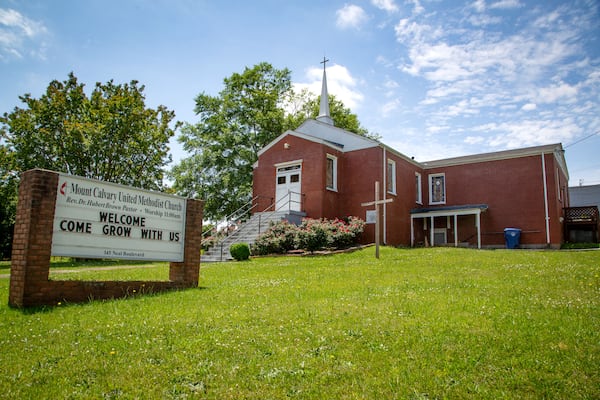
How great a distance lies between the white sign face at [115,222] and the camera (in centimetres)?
707

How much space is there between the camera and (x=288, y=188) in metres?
22.5

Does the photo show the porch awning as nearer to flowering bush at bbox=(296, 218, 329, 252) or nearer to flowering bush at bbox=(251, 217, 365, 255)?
flowering bush at bbox=(251, 217, 365, 255)

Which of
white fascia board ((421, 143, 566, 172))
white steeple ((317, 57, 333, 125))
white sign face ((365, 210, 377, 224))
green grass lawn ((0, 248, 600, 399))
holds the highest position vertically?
white steeple ((317, 57, 333, 125))

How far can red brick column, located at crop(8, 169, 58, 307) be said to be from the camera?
6426 mm

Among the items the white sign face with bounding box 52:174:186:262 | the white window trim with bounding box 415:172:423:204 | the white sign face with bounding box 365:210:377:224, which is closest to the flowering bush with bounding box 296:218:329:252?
the white sign face with bounding box 365:210:377:224

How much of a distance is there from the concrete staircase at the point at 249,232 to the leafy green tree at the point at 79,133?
792 centimetres

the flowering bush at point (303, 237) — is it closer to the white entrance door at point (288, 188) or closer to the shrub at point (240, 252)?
the shrub at point (240, 252)

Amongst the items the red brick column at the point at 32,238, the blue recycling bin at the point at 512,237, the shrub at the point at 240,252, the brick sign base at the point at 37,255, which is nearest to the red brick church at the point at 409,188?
the blue recycling bin at the point at 512,237

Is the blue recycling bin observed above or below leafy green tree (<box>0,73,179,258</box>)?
below

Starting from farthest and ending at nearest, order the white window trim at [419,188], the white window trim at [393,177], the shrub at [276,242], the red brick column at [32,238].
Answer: the white window trim at [419,188]
the white window trim at [393,177]
the shrub at [276,242]
the red brick column at [32,238]

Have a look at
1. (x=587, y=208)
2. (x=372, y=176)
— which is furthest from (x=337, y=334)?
(x=587, y=208)

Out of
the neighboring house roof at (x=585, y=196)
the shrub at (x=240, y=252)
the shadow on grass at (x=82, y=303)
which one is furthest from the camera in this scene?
the neighboring house roof at (x=585, y=196)

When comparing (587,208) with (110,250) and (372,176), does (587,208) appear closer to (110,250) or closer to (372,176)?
(372,176)

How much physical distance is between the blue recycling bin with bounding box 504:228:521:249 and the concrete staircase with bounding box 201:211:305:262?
409 inches
